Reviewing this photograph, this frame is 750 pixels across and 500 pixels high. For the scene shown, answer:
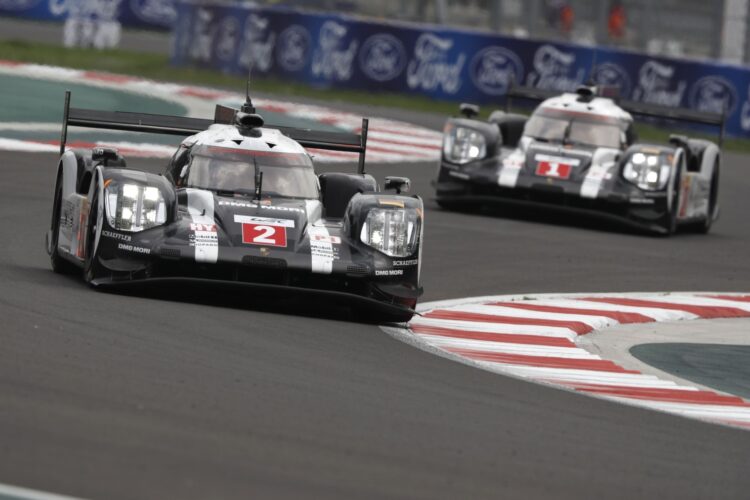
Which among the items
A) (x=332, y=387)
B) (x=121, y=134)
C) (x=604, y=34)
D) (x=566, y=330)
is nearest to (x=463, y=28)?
(x=604, y=34)

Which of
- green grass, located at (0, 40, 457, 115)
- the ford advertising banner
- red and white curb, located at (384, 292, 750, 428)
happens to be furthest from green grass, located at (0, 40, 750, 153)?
red and white curb, located at (384, 292, 750, 428)

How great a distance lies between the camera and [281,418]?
6.68 metres

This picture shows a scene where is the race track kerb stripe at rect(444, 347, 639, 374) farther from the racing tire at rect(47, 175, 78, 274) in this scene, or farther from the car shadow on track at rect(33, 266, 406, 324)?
the racing tire at rect(47, 175, 78, 274)

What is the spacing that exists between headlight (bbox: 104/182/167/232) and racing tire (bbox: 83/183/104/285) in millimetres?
121

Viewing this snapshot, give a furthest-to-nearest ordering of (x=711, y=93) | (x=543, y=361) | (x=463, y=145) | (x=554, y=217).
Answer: (x=711, y=93)
(x=554, y=217)
(x=463, y=145)
(x=543, y=361)

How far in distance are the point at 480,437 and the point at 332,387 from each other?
96 centimetres

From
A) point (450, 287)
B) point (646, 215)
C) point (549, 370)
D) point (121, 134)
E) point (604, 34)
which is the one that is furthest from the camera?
point (604, 34)

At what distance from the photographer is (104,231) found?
9.79 meters

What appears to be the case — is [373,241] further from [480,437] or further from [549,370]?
[480,437]

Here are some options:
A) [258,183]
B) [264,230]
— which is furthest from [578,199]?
[264,230]

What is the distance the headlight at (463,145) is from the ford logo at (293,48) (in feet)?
41.1

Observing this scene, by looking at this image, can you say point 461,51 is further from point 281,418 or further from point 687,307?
point 281,418

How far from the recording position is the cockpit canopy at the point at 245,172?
1074 cm

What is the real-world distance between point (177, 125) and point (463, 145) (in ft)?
20.6
